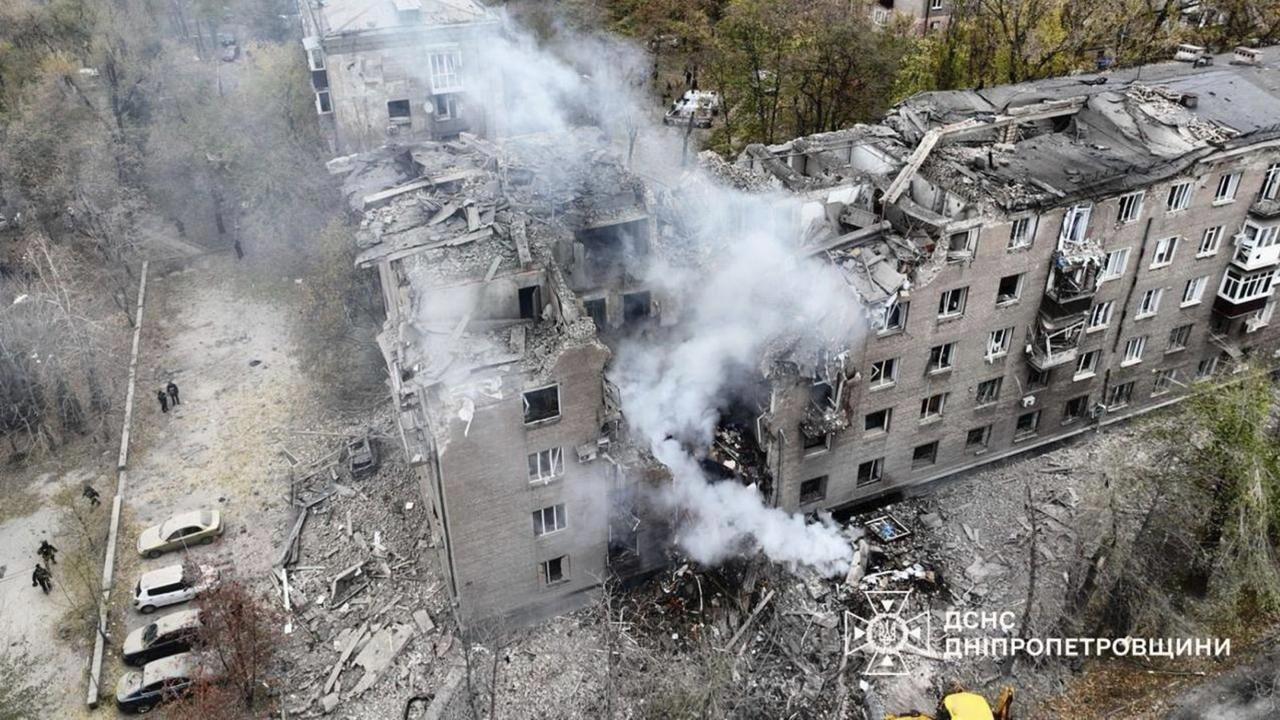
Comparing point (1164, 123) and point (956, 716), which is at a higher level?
point (1164, 123)

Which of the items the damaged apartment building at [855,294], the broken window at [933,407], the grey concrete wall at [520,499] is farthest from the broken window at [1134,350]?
the grey concrete wall at [520,499]

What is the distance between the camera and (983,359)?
101 ft

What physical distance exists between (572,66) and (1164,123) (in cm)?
3083

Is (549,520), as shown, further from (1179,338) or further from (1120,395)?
(1179,338)

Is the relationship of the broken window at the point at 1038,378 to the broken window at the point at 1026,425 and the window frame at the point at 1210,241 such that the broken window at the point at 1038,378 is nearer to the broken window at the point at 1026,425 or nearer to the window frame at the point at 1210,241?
the broken window at the point at 1026,425

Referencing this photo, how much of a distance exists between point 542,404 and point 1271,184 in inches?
1062

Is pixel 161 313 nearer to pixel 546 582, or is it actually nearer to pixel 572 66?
pixel 572 66

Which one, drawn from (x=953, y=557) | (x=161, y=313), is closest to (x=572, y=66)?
(x=161, y=313)

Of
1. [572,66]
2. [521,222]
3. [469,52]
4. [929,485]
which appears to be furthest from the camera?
[572,66]

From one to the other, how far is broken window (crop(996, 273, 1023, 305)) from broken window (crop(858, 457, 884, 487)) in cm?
687

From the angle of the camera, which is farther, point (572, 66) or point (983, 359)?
point (572, 66)

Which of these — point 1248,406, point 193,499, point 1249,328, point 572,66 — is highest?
point 572,66

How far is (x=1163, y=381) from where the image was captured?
35.5m

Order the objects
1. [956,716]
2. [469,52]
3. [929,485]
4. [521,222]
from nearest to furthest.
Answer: [956,716] → [521,222] → [929,485] → [469,52]
